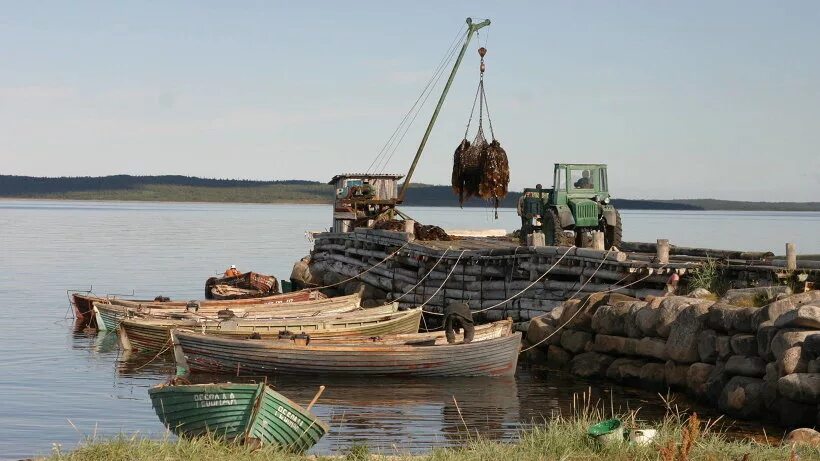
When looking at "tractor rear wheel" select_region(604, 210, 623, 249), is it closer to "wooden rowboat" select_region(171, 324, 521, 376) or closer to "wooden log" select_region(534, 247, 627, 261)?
"wooden log" select_region(534, 247, 627, 261)

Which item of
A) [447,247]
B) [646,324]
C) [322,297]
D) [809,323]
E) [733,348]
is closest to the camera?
[809,323]

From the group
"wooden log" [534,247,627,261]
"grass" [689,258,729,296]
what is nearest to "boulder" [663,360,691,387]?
"grass" [689,258,729,296]

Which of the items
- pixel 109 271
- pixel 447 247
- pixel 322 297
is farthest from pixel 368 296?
pixel 109 271

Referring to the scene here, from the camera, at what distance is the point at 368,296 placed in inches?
1452

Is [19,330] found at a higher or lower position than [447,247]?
lower

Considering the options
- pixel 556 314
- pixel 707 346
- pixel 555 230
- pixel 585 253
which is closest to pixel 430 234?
pixel 555 230

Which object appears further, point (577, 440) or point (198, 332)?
point (198, 332)

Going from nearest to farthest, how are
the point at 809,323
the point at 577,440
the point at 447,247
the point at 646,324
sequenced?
the point at 577,440 → the point at 809,323 → the point at 646,324 → the point at 447,247

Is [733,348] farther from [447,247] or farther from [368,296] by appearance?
[368,296]

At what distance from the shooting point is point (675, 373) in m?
21.4

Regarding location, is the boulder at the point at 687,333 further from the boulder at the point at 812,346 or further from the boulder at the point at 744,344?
the boulder at the point at 812,346

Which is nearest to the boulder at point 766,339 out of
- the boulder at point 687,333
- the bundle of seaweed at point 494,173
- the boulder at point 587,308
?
the boulder at point 687,333

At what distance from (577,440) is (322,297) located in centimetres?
2331

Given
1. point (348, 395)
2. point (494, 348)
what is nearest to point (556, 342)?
point (494, 348)
